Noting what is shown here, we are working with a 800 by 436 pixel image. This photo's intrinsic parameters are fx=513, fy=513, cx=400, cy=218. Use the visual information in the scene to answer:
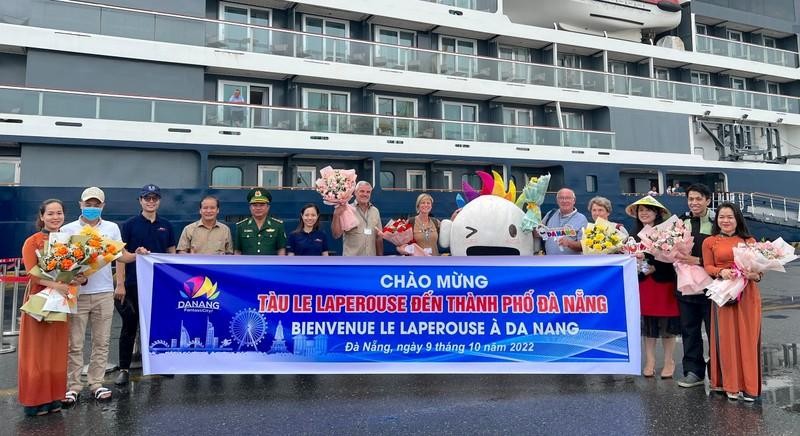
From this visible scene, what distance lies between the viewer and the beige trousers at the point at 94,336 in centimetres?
413

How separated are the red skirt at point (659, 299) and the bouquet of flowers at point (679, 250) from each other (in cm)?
29

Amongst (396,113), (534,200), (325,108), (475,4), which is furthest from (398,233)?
(475,4)

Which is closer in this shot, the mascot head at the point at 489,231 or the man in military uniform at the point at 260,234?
the man in military uniform at the point at 260,234

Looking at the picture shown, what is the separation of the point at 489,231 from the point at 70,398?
4051 millimetres

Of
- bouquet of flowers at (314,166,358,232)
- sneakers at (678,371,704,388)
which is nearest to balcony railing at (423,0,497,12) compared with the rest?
bouquet of flowers at (314,166,358,232)

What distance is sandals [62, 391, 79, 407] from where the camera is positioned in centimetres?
393

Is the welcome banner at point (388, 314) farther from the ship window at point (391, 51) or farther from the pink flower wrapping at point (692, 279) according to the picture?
the ship window at point (391, 51)

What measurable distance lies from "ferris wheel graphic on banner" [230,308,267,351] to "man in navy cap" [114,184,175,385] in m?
1.04

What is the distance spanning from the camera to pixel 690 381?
439 cm

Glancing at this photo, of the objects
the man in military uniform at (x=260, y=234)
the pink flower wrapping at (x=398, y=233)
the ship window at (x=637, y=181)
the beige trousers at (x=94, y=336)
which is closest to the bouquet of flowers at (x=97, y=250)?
the beige trousers at (x=94, y=336)

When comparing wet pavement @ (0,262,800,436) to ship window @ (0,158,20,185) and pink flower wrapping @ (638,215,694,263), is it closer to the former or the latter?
pink flower wrapping @ (638,215,694,263)

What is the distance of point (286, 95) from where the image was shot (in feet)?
51.6

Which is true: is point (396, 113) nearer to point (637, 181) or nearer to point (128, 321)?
point (637, 181)

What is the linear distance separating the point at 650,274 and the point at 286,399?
11.1 feet
